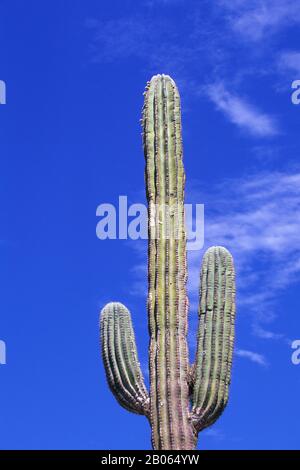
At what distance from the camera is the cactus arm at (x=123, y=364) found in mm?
11227

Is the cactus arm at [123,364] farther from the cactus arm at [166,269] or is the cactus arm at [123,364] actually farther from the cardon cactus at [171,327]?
the cactus arm at [166,269]

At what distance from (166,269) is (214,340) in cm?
80

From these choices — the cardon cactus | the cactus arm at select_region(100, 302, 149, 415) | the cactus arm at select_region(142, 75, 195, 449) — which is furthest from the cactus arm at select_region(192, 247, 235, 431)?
the cactus arm at select_region(100, 302, 149, 415)

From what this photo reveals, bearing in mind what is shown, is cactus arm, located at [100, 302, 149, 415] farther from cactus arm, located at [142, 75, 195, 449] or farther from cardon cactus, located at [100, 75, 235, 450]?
cactus arm, located at [142, 75, 195, 449]

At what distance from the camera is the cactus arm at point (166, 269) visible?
36.1 ft

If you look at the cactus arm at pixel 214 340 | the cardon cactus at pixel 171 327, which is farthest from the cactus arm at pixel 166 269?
the cactus arm at pixel 214 340

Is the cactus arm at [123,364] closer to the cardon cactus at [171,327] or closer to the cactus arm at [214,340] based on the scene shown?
the cardon cactus at [171,327]

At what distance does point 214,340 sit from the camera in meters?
11.0

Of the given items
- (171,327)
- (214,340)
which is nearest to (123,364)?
(171,327)

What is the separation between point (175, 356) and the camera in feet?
36.4

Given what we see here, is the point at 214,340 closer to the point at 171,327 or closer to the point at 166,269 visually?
the point at 171,327

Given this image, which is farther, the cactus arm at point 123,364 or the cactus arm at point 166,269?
the cactus arm at point 123,364
